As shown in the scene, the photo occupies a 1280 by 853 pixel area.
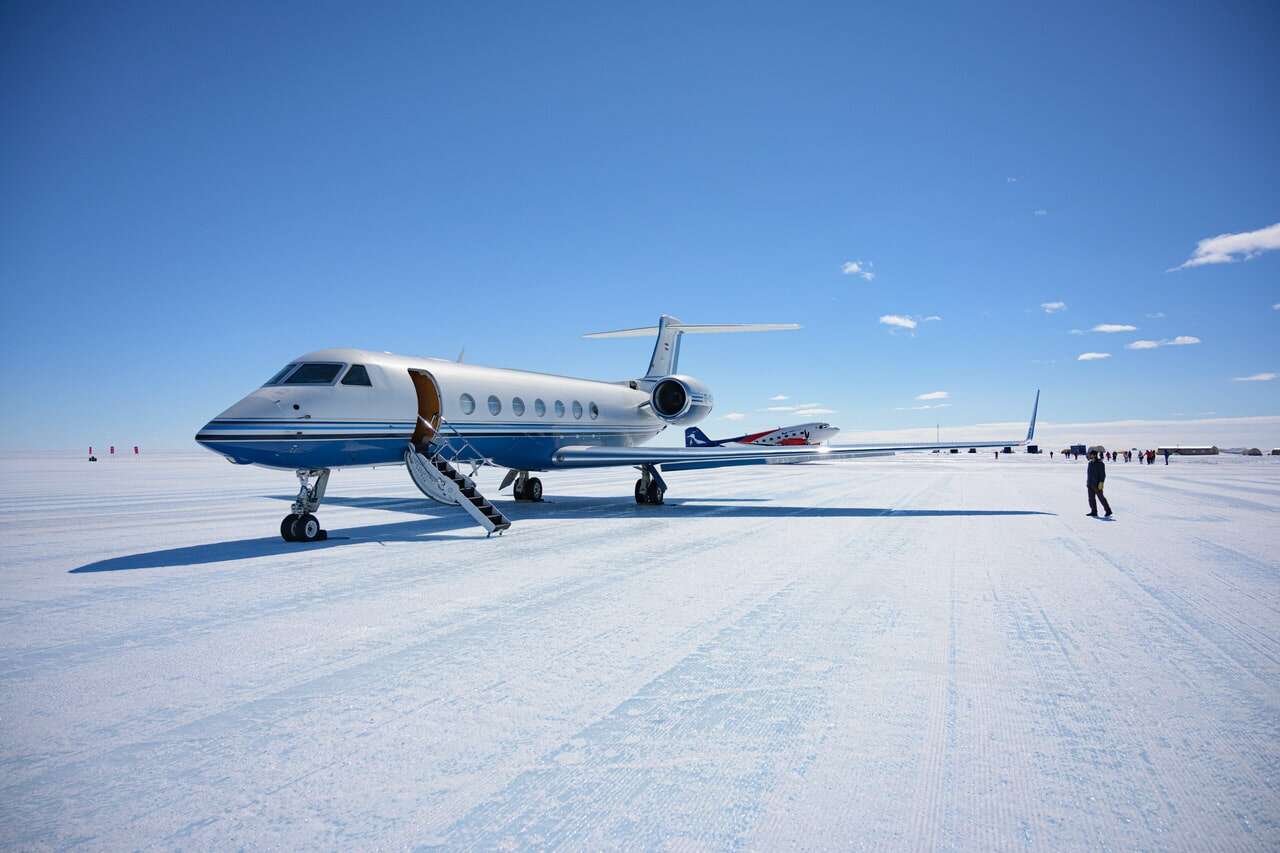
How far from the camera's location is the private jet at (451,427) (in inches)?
394

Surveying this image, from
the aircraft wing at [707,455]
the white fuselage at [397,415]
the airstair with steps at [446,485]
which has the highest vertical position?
the white fuselage at [397,415]

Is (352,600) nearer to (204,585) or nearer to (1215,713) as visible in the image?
(204,585)

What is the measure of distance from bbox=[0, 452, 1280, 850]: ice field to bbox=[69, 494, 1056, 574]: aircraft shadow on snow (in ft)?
1.73

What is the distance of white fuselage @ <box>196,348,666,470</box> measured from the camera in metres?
9.69

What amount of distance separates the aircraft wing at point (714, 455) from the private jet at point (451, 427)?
28 millimetres

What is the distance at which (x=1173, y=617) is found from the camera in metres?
5.45

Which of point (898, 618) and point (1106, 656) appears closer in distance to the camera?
point (1106, 656)

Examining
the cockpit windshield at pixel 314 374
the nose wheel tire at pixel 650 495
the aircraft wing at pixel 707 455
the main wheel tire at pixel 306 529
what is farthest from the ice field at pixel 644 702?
the nose wheel tire at pixel 650 495

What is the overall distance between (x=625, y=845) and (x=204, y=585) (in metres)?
6.24

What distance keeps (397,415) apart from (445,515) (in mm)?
3019

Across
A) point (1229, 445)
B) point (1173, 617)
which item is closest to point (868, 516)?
point (1173, 617)

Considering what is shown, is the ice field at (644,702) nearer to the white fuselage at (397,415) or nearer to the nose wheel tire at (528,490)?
the white fuselage at (397,415)

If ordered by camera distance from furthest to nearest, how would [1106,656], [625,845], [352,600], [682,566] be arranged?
1. [682,566]
2. [352,600]
3. [1106,656]
4. [625,845]

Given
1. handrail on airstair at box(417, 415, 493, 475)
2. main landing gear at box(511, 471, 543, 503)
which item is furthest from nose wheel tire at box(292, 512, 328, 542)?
main landing gear at box(511, 471, 543, 503)
